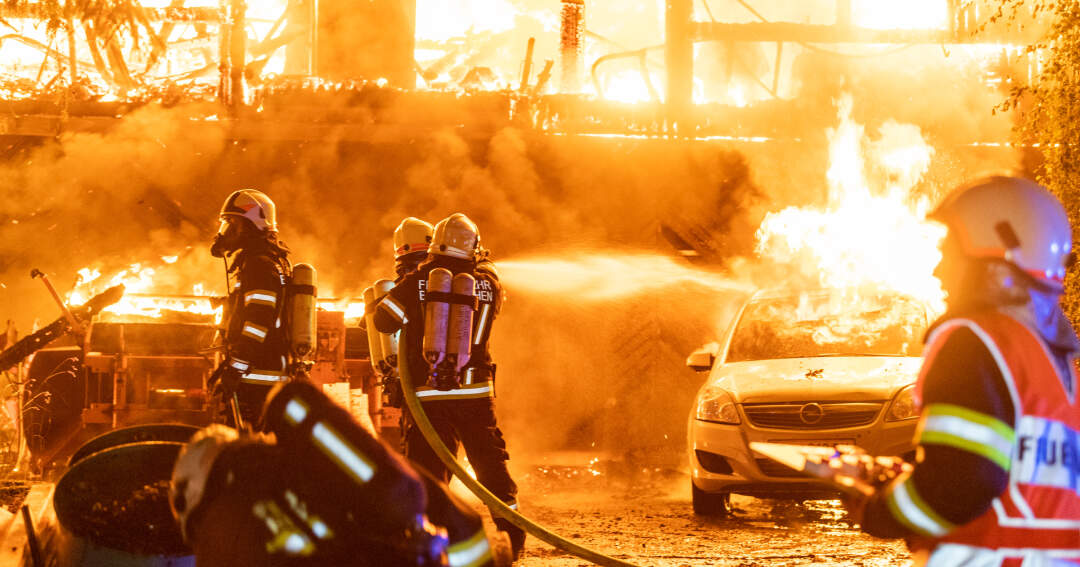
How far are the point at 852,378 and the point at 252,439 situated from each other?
6447 millimetres

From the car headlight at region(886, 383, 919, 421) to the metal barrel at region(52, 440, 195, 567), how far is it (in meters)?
5.53

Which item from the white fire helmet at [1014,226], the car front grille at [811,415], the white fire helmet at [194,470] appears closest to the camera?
the white fire helmet at [1014,226]

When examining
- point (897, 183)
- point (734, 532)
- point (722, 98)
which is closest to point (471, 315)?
point (734, 532)

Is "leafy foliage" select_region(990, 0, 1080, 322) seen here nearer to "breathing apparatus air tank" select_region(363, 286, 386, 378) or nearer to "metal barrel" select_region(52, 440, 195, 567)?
"breathing apparatus air tank" select_region(363, 286, 386, 378)

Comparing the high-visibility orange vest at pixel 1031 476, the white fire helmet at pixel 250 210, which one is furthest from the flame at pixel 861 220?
the high-visibility orange vest at pixel 1031 476

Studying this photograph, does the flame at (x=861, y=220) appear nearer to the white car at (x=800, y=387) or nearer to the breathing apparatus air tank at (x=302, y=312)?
the white car at (x=800, y=387)

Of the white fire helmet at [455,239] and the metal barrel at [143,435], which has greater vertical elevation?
the white fire helmet at [455,239]

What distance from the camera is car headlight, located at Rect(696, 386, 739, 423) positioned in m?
8.73

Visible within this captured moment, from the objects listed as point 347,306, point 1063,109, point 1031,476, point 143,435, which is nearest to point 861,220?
point 1063,109

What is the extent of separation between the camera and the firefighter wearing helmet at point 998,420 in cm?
252

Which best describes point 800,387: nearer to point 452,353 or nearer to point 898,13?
point 452,353

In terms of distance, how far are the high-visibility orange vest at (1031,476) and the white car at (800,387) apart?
5.26 metres

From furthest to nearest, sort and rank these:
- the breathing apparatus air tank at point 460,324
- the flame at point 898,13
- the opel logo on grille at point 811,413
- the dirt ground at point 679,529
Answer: the flame at point 898,13
the opel logo on grille at point 811,413
the dirt ground at point 679,529
the breathing apparatus air tank at point 460,324

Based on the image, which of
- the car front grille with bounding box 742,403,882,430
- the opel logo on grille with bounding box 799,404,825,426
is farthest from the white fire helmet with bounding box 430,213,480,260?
the opel logo on grille with bounding box 799,404,825,426
